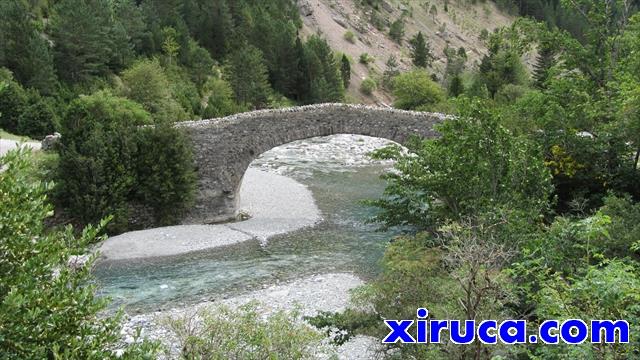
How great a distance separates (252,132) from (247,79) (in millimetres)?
24138

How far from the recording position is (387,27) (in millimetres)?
80938

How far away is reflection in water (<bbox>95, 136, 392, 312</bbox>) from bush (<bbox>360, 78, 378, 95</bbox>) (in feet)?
131

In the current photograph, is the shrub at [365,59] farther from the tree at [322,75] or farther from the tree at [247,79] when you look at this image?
the tree at [247,79]

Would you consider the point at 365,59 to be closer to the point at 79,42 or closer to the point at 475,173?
the point at 79,42

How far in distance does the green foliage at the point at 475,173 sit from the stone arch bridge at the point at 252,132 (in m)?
7.62

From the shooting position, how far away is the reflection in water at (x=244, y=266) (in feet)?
53.7

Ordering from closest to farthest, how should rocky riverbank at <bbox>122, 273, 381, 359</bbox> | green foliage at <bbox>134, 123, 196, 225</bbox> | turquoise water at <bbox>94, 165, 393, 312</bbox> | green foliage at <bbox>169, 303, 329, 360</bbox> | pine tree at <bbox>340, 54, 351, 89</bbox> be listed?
green foliage at <bbox>169, 303, 329, 360</bbox>
rocky riverbank at <bbox>122, 273, 381, 359</bbox>
turquoise water at <bbox>94, 165, 393, 312</bbox>
green foliage at <bbox>134, 123, 196, 225</bbox>
pine tree at <bbox>340, 54, 351, 89</bbox>

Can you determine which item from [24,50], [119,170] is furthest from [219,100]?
[119,170]

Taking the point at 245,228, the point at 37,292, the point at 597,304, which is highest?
the point at 37,292

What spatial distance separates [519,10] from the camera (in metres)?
99.4

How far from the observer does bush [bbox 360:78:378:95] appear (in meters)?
62.6

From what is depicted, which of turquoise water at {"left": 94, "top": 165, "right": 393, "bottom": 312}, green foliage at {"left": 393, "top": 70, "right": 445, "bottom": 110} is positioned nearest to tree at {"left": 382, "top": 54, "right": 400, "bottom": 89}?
green foliage at {"left": 393, "top": 70, "right": 445, "bottom": 110}

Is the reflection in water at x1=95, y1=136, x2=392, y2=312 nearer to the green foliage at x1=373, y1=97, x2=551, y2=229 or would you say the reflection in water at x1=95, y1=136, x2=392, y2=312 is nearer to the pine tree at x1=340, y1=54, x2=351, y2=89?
the green foliage at x1=373, y1=97, x2=551, y2=229

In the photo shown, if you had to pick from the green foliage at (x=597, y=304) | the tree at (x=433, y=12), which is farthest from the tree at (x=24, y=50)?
the tree at (x=433, y=12)
